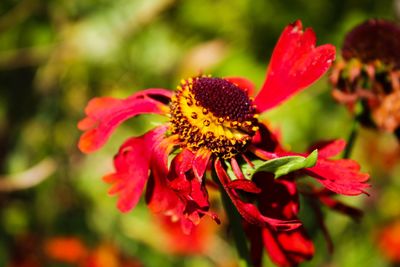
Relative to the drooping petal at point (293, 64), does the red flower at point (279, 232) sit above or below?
below

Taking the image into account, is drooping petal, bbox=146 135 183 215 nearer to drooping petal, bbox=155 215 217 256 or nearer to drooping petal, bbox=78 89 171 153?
drooping petal, bbox=78 89 171 153

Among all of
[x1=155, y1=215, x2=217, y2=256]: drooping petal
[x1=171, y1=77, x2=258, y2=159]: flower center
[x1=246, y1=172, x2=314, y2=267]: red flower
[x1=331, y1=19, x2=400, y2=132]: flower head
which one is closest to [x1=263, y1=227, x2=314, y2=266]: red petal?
[x1=246, y1=172, x2=314, y2=267]: red flower

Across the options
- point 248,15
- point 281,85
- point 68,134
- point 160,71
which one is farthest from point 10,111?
point 281,85

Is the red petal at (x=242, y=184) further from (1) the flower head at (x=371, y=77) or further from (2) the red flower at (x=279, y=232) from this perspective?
(1) the flower head at (x=371, y=77)

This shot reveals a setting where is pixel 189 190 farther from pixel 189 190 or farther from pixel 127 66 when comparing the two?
pixel 127 66

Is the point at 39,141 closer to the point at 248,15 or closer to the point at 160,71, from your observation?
the point at 160,71

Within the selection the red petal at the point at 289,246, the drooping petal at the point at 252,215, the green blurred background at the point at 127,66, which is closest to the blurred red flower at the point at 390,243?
the green blurred background at the point at 127,66
